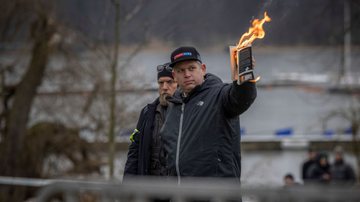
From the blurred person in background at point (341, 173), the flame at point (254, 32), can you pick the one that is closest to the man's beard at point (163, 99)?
the flame at point (254, 32)

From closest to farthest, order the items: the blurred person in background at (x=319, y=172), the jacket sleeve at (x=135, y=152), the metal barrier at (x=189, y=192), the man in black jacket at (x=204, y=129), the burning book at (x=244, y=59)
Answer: the metal barrier at (x=189, y=192), the burning book at (x=244, y=59), the man in black jacket at (x=204, y=129), the jacket sleeve at (x=135, y=152), the blurred person in background at (x=319, y=172)

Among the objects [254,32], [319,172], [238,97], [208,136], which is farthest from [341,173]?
[238,97]

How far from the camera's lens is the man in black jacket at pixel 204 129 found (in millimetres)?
4988

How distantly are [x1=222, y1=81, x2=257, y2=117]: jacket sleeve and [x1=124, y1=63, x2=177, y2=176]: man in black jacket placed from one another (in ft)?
3.60

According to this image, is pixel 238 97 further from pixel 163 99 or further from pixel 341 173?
pixel 341 173

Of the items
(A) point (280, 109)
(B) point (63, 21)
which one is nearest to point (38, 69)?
(B) point (63, 21)

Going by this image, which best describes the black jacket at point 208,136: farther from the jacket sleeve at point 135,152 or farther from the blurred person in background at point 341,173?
the blurred person in background at point 341,173

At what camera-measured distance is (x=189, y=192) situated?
11.2ft

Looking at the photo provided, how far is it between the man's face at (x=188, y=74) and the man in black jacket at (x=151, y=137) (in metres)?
0.76

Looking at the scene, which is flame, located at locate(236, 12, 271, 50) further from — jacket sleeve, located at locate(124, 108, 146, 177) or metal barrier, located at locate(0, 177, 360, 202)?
metal barrier, located at locate(0, 177, 360, 202)

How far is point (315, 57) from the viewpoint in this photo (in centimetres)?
1619

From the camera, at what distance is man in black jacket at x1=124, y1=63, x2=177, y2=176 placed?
6.00 metres

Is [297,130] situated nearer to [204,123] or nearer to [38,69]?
[38,69]

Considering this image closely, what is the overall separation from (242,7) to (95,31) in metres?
7.08
